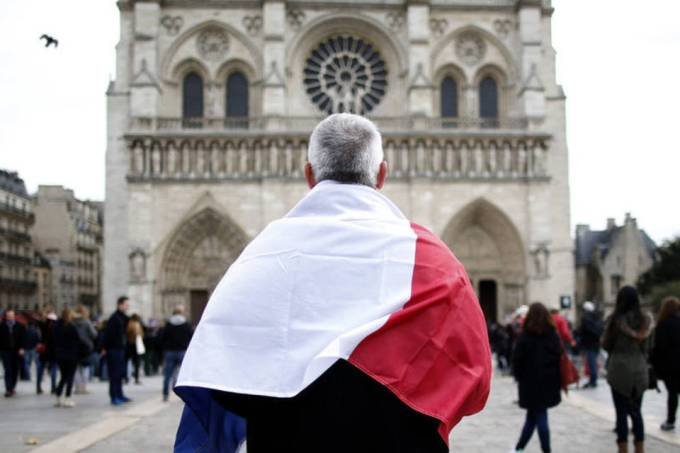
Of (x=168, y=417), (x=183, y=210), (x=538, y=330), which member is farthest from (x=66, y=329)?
(x=183, y=210)

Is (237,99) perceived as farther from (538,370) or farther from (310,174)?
(310,174)

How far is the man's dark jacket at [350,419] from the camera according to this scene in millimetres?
2186

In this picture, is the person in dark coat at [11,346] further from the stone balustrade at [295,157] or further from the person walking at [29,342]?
the stone balustrade at [295,157]

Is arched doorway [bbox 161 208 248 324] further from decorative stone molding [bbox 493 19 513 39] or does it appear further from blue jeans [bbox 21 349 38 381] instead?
decorative stone molding [bbox 493 19 513 39]

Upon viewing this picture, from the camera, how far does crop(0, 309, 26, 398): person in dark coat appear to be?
14.5 metres

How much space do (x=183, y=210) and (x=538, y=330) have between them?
2106 cm

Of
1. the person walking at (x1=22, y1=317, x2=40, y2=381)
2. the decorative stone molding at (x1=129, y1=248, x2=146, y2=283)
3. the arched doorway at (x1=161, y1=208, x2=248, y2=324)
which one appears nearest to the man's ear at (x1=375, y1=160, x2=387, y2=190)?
the person walking at (x1=22, y1=317, x2=40, y2=381)

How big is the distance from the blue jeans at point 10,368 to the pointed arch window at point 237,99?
1516 cm

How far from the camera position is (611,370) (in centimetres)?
767

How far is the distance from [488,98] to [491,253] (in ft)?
16.9

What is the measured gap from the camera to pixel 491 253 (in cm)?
2923

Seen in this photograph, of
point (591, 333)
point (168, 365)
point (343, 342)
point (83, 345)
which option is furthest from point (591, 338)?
point (343, 342)

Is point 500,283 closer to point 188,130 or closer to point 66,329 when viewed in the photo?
point 188,130

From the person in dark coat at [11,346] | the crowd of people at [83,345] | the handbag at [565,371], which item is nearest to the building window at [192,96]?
the crowd of people at [83,345]
